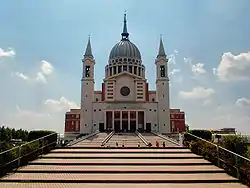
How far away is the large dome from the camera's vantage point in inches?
2758

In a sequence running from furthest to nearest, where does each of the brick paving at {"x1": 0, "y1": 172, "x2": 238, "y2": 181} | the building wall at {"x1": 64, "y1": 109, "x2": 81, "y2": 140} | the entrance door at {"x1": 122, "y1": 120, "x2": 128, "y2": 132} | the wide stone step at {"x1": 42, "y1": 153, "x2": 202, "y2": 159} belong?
the building wall at {"x1": 64, "y1": 109, "x2": 81, "y2": 140} < the entrance door at {"x1": 122, "y1": 120, "x2": 128, "y2": 132} < the wide stone step at {"x1": 42, "y1": 153, "x2": 202, "y2": 159} < the brick paving at {"x1": 0, "y1": 172, "x2": 238, "y2": 181}

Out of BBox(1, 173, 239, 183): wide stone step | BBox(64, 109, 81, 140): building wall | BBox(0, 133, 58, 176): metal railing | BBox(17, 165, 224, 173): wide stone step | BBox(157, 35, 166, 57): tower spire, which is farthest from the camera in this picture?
BBox(64, 109, 81, 140): building wall

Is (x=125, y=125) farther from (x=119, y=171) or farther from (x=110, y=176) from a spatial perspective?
(x=110, y=176)

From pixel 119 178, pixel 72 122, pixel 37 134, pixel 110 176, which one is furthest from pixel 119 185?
pixel 72 122

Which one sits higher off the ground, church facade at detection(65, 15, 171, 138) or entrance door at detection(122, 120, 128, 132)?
church facade at detection(65, 15, 171, 138)

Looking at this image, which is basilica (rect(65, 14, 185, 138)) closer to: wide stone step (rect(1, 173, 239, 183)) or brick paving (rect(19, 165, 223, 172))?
brick paving (rect(19, 165, 223, 172))

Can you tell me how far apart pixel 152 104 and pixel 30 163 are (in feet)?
150

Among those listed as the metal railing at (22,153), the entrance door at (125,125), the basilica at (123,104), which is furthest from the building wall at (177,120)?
the metal railing at (22,153)

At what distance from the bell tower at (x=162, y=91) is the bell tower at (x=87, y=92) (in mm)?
14425

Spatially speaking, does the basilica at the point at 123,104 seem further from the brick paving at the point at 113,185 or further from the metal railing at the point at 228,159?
the brick paving at the point at 113,185

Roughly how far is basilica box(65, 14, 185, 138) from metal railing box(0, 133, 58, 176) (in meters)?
38.0

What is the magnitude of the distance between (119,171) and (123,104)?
45935 millimetres

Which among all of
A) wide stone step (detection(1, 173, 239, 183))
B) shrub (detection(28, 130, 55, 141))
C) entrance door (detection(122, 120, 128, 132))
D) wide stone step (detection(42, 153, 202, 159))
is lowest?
wide stone step (detection(1, 173, 239, 183))

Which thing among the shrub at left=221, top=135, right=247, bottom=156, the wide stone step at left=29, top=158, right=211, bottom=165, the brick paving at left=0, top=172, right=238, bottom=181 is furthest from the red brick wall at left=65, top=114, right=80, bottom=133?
the brick paving at left=0, top=172, right=238, bottom=181
